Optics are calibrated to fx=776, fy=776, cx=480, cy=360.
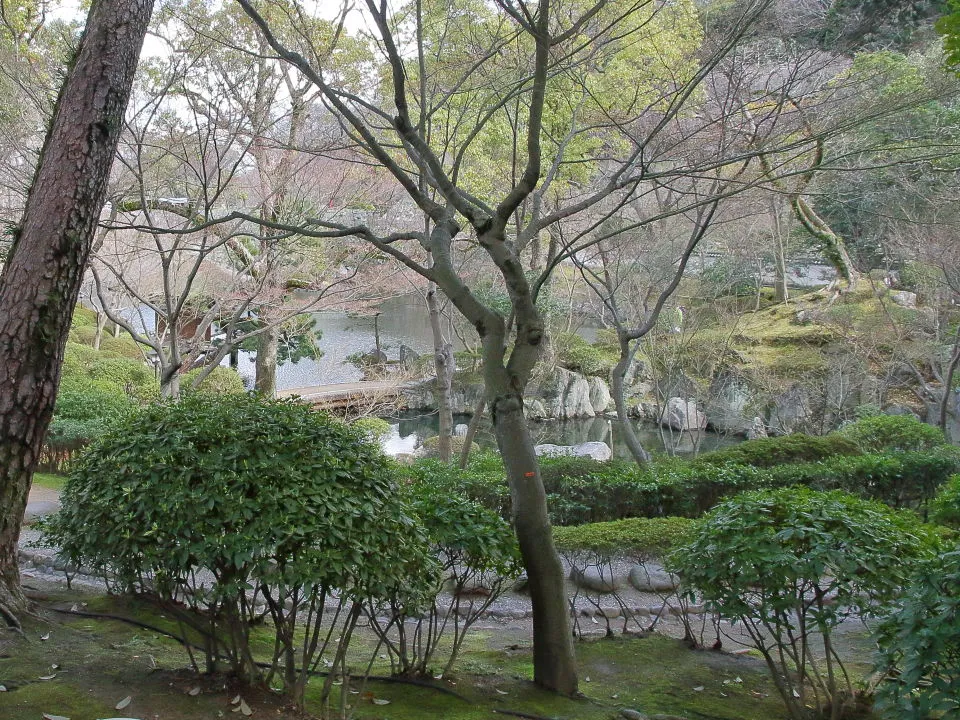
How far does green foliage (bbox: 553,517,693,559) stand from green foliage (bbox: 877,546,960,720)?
8.13 feet

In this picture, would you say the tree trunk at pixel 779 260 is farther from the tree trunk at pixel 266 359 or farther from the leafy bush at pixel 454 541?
the leafy bush at pixel 454 541

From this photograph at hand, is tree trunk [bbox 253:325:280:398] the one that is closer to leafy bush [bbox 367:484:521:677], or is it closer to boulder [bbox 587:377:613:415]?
boulder [bbox 587:377:613:415]

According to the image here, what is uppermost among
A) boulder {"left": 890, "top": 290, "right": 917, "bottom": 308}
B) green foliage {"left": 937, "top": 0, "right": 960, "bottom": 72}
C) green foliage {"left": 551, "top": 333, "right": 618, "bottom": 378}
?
boulder {"left": 890, "top": 290, "right": 917, "bottom": 308}

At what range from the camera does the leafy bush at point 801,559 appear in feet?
10.9

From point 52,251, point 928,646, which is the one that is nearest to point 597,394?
point 52,251

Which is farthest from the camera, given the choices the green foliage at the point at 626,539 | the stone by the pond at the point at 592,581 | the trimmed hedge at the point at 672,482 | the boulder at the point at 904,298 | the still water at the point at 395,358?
the still water at the point at 395,358

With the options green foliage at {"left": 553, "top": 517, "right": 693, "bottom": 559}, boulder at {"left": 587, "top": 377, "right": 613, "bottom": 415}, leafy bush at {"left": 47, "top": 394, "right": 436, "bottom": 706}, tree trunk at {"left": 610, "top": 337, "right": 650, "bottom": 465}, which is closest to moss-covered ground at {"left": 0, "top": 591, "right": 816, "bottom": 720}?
A: leafy bush at {"left": 47, "top": 394, "right": 436, "bottom": 706}

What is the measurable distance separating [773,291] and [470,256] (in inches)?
528

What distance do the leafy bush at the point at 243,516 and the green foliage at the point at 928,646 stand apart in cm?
178

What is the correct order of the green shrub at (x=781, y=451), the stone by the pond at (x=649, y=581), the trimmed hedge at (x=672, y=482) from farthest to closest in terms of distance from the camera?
the green shrub at (x=781, y=451) < the trimmed hedge at (x=672, y=482) < the stone by the pond at (x=649, y=581)

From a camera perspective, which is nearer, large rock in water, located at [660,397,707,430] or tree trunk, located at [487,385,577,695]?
tree trunk, located at [487,385,577,695]

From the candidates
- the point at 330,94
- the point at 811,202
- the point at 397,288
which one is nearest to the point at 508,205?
the point at 330,94

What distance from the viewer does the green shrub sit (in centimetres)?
929

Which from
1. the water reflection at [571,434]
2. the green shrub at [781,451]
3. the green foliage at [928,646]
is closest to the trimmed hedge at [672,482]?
the green shrub at [781,451]
